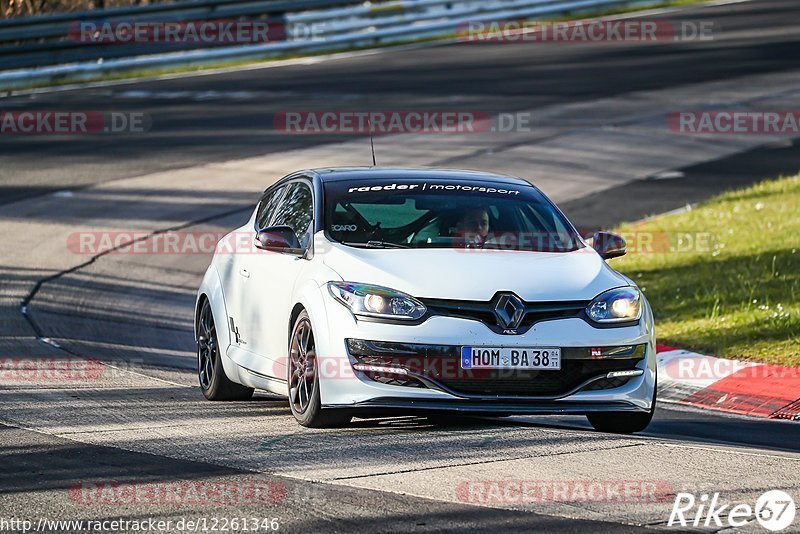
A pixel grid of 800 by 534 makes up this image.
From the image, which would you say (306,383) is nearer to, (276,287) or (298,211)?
(276,287)

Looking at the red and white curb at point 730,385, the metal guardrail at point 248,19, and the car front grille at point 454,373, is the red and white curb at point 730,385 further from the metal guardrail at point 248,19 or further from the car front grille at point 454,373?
the metal guardrail at point 248,19

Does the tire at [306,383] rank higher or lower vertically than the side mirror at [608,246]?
lower

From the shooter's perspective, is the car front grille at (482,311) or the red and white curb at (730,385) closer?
the car front grille at (482,311)

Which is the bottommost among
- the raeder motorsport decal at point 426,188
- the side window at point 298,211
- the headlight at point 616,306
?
the headlight at point 616,306

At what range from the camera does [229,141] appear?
Answer: 2314 centimetres

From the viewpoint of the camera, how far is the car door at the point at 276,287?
8953 mm

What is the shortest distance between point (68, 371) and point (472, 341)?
4.04 meters

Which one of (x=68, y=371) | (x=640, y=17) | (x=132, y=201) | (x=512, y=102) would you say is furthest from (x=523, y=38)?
(x=68, y=371)

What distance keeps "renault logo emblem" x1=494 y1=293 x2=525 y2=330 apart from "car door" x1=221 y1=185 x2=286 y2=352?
2.05m

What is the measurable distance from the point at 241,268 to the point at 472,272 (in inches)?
85.4

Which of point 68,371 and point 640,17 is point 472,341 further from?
point 640,17

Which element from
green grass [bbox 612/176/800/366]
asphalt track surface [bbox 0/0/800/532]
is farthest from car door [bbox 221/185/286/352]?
green grass [bbox 612/176/800/366]

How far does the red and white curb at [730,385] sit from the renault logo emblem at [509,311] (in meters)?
3.06

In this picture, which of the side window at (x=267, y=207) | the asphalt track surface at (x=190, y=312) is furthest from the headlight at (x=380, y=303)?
the side window at (x=267, y=207)
